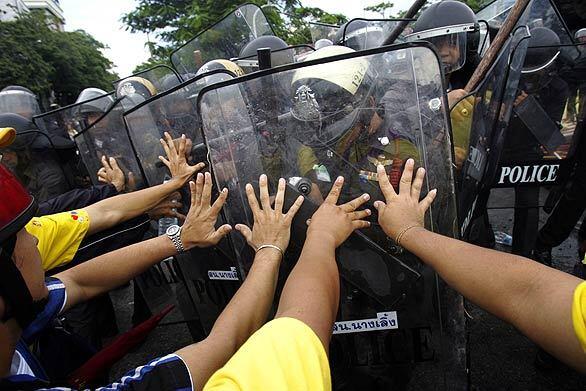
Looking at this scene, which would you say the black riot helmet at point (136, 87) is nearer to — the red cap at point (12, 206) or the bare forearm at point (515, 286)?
the red cap at point (12, 206)

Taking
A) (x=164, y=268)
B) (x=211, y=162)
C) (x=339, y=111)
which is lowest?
(x=164, y=268)

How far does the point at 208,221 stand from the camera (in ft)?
5.25

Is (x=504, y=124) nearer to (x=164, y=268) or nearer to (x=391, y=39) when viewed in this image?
(x=391, y=39)

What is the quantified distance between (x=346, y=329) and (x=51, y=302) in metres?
1.15

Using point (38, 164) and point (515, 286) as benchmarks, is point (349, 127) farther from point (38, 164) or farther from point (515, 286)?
point (38, 164)

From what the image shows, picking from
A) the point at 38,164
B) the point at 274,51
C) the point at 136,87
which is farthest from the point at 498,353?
the point at 136,87

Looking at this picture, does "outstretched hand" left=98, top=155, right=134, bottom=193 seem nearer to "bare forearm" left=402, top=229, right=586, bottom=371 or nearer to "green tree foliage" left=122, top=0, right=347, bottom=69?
"bare forearm" left=402, top=229, right=586, bottom=371

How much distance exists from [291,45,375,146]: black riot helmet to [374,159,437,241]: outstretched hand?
21cm

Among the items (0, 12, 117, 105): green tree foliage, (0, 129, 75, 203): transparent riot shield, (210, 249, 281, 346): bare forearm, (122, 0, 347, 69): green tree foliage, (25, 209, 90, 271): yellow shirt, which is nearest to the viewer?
(210, 249, 281, 346): bare forearm

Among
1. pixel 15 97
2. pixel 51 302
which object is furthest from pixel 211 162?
pixel 15 97

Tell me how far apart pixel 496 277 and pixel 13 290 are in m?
1.34

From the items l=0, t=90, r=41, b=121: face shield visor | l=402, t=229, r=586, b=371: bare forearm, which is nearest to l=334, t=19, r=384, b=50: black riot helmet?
l=402, t=229, r=586, b=371: bare forearm

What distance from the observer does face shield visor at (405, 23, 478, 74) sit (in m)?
3.08

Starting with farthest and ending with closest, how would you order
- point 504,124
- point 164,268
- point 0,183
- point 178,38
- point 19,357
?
1. point 178,38
2. point 164,268
3. point 504,124
4. point 19,357
5. point 0,183
